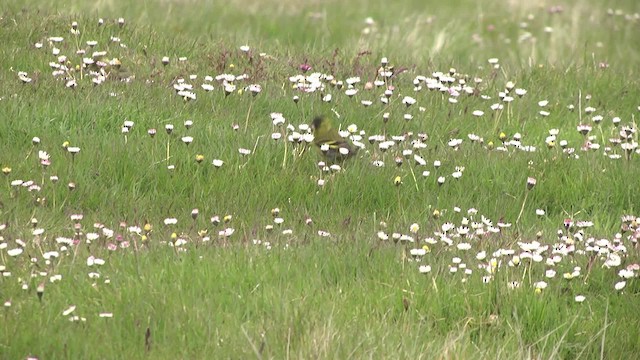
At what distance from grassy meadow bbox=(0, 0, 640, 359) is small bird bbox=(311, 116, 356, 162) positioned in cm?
10

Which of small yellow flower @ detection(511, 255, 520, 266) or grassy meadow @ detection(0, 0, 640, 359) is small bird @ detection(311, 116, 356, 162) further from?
small yellow flower @ detection(511, 255, 520, 266)

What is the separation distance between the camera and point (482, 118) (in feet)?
31.6

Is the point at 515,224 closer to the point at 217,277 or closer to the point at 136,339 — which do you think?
the point at 217,277

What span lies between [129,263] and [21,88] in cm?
326

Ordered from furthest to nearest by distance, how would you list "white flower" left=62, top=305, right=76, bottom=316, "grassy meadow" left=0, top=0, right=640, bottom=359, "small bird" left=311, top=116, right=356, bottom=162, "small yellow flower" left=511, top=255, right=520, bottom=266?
"small bird" left=311, top=116, right=356, bottom=162, "small yellow flower" left=511, top=255, right=520, bottom=266, "grassy meadow" left=0, top=0, right=640, bottom=359, "white flower" left=62, top=305, right=76, bottom=316

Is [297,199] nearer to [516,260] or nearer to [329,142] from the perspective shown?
[329,142]

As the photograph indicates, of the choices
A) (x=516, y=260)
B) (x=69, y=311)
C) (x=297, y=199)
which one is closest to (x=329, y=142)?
(x=297, y=199)

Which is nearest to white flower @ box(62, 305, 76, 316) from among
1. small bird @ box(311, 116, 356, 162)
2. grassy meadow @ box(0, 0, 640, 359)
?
grassy meadow @ box(0, 0, 640, 359)

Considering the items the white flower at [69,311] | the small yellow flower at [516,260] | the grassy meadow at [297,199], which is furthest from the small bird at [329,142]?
the white flower at [69,311]

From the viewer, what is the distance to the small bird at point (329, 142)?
26.4ft

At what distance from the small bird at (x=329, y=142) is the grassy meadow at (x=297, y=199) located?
99mm

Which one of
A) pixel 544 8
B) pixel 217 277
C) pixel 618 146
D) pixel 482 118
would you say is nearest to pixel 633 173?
pixel 618 146

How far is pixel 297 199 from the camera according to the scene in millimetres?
7727

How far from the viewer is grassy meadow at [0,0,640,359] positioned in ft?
19.0
